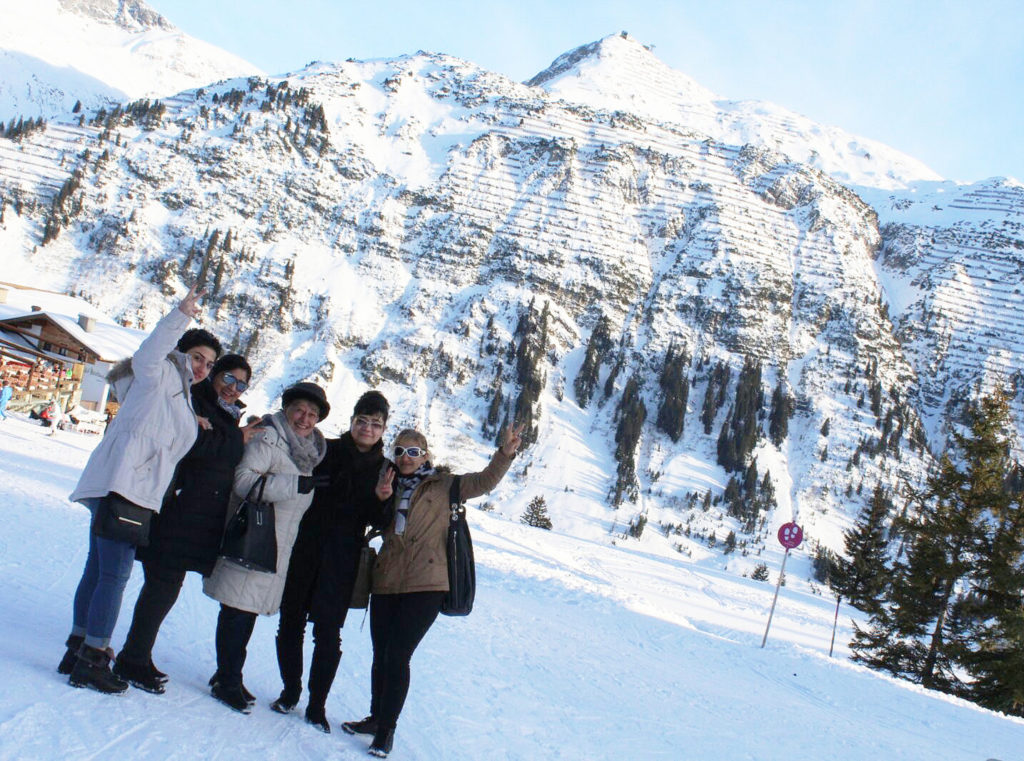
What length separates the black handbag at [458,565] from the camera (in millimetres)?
3840

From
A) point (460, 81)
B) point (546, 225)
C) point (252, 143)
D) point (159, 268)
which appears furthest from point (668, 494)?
point (460, 81)

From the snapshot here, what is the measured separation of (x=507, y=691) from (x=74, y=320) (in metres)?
31.9

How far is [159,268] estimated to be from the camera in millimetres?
93562

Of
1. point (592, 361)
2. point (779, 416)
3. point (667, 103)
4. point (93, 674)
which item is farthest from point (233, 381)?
point (667, 103)

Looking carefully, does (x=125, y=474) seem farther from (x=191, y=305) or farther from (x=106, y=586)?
(x=191, y=305)

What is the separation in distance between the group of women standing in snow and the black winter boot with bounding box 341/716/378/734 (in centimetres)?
1

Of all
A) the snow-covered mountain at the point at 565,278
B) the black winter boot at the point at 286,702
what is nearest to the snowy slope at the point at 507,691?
the black winter boot at the point at 286,702

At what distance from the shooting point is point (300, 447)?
3.83m

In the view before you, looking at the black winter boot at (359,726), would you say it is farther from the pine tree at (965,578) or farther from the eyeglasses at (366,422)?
the pine tree at (965,578)

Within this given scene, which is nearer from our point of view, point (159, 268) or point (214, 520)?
point (214, 520)

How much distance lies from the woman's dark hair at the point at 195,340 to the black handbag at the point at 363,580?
1523mm

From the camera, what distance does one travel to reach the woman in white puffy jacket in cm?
364

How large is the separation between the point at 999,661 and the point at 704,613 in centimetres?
652

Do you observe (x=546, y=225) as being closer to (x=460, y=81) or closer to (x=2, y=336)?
(x=460, y=81)
